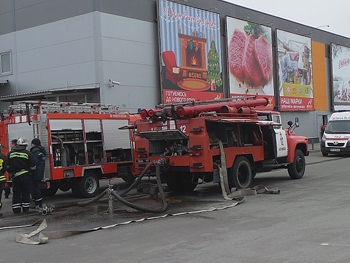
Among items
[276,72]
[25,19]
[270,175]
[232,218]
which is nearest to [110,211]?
[232,218]

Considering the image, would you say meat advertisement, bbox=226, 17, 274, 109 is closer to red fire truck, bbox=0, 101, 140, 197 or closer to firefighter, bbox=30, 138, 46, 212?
red fire truck, bbox=0, 101, 140, 197

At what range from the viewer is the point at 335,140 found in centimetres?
2503

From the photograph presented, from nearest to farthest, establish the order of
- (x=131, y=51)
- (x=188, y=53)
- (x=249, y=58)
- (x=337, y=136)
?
(x=131, y=51)
(x=337, y=136)
(x=188, y=53)
(x=249, y=58)

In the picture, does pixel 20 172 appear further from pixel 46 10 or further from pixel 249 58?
pixel 249 58

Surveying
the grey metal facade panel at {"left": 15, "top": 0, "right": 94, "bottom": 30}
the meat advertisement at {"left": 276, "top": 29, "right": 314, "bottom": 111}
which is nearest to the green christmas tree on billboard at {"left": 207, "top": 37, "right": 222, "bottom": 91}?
the meat advertisement at {"left": 276, "top": 29, "right": 314, "bottom": 111}

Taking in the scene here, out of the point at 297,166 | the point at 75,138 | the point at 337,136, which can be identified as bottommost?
the point at 297,166

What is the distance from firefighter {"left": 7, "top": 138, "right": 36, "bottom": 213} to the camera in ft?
34.6

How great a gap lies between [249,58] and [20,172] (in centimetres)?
2272

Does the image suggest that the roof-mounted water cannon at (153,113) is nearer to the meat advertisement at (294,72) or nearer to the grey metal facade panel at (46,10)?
the grey metal facade panel at (46,10)

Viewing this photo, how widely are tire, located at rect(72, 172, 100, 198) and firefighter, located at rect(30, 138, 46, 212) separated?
179 centimetres

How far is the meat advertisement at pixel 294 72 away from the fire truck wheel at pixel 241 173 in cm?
2187

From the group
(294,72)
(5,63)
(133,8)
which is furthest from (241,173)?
(294,72)

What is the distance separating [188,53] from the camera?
85.4ft

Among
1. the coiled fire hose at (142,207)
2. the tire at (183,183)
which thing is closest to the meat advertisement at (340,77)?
the tire at (183,183)
